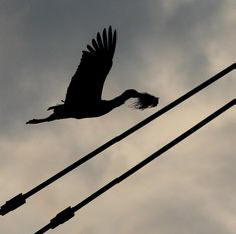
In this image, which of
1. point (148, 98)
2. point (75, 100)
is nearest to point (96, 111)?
point (75, 100)

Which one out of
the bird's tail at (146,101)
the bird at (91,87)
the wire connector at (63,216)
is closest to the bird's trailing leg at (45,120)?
the bird at (91,87)

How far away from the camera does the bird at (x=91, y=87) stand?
10.2 meters

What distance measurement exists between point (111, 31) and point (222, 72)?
261 inches

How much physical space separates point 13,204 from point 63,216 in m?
0.42

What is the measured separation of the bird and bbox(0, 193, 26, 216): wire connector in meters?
4.83

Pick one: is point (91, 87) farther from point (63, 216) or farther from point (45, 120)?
point (63, 216)

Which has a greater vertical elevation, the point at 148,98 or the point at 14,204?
the point at 148,98

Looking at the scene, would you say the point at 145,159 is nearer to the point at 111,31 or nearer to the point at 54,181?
the point at 54,181

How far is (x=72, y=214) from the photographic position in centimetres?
454

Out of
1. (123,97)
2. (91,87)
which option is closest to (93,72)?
(91,87)

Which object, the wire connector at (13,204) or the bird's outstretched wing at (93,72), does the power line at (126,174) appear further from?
the bird's outstretched wing at (93,72)

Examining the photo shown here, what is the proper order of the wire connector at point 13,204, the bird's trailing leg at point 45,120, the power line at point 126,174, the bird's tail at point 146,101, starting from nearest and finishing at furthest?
the power line at point 126,174, the wire connector at point 13,204, the bird's tail at point 146,101, the bird's trailing leg at point 45,120

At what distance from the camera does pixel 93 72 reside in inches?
427

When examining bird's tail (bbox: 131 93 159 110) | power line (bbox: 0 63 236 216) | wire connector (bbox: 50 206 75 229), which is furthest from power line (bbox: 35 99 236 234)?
bird's tail (bbox: 131 93 159 110)
